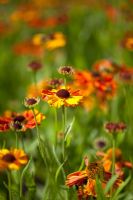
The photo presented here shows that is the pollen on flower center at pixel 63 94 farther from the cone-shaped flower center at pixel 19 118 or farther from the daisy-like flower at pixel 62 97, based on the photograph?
→ the cone-shaped flower center at pixel 19 118

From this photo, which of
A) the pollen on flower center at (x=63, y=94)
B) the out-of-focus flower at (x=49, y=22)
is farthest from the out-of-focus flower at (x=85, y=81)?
the out-of-focus flower at (x=49, y=22)

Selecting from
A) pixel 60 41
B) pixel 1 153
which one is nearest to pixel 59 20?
pixel 60 41

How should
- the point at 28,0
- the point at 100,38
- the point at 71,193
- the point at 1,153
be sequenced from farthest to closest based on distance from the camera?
1. the point at 28,0
2. the point at 100,38
3. the point at 71,193
4. the point at 1,153

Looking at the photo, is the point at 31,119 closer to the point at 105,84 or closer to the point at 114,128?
the point at 114,128

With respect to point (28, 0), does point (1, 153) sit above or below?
below

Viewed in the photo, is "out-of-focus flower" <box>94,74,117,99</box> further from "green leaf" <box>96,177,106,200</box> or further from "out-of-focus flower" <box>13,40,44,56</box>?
"out-of-focus flower" <box>13,40,44,56</box>

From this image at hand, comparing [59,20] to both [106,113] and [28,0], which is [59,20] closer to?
[106,113]

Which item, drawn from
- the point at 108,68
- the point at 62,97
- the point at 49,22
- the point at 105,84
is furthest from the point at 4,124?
the point at 49,22

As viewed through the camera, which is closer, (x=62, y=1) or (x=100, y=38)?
(x=100, y=38)
